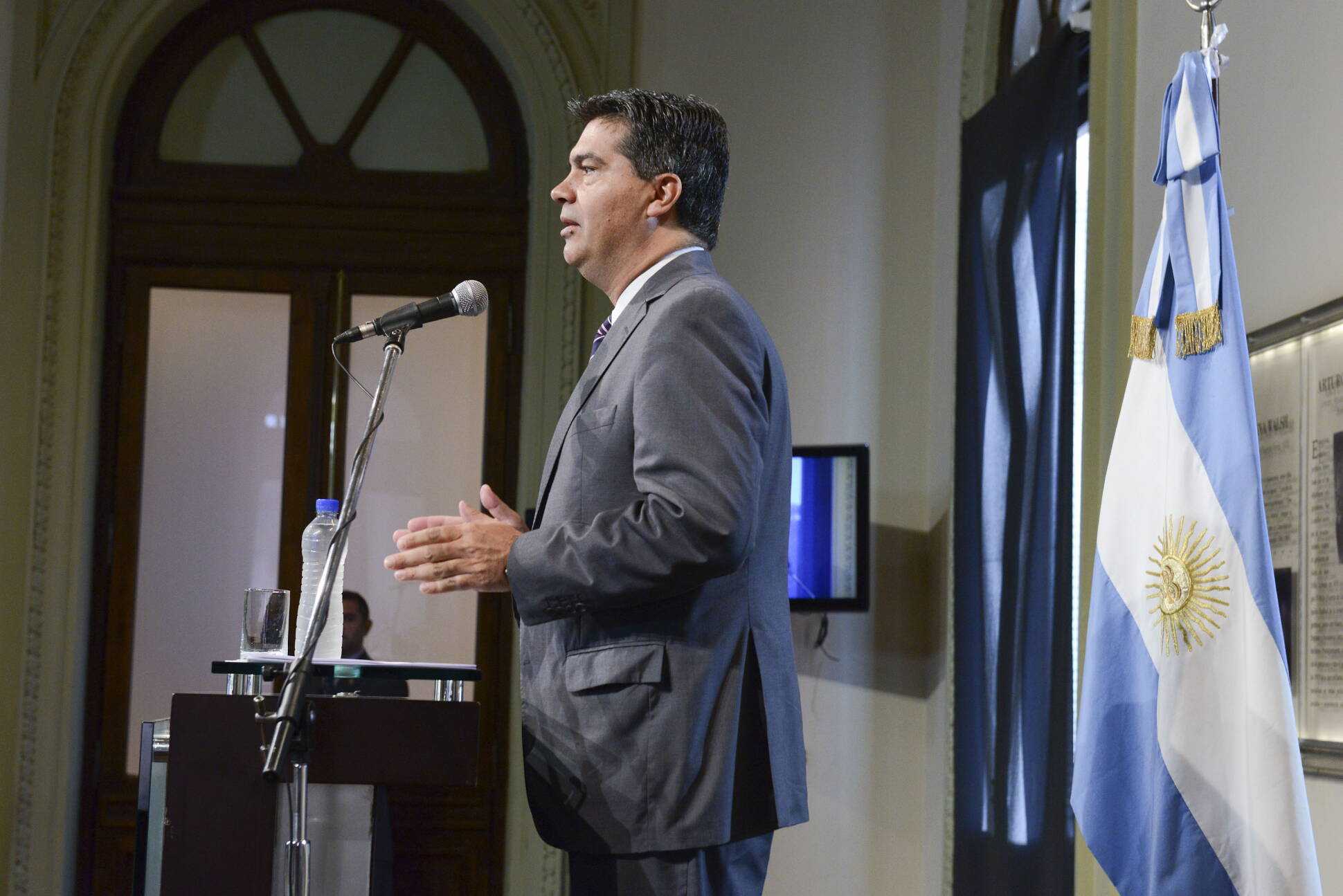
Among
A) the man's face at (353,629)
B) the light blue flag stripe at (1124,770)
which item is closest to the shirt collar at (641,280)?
the light blue flag stripe at (1124,770)

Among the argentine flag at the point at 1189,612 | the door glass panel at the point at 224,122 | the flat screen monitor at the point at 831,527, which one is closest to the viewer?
the argentine flag at the point at 1189,612

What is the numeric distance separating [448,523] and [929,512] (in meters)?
2.87

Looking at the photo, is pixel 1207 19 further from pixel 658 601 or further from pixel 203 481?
pixel 203 481

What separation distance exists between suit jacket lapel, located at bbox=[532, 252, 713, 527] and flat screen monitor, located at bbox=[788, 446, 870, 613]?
232 cm

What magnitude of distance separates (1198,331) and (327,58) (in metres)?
4.20

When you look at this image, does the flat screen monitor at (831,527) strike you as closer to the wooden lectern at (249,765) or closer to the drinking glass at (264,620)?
the drinking glass at (264,620)

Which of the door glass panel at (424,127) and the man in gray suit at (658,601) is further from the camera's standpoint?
the door glass panel at (424,127)

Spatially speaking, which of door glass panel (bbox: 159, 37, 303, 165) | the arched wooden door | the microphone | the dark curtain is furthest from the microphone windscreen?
door glass panel (bbox: 159, 37, 303, 165)

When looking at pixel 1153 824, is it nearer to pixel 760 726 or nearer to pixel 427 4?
pixel 760 726

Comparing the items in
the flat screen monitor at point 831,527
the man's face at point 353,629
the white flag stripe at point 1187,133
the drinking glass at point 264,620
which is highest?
the white flag stripe at point 1187,133

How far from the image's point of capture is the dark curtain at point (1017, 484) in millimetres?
3445

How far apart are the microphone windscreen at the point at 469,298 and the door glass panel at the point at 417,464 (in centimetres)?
341

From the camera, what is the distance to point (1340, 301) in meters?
2.23

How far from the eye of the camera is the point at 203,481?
5379mm
